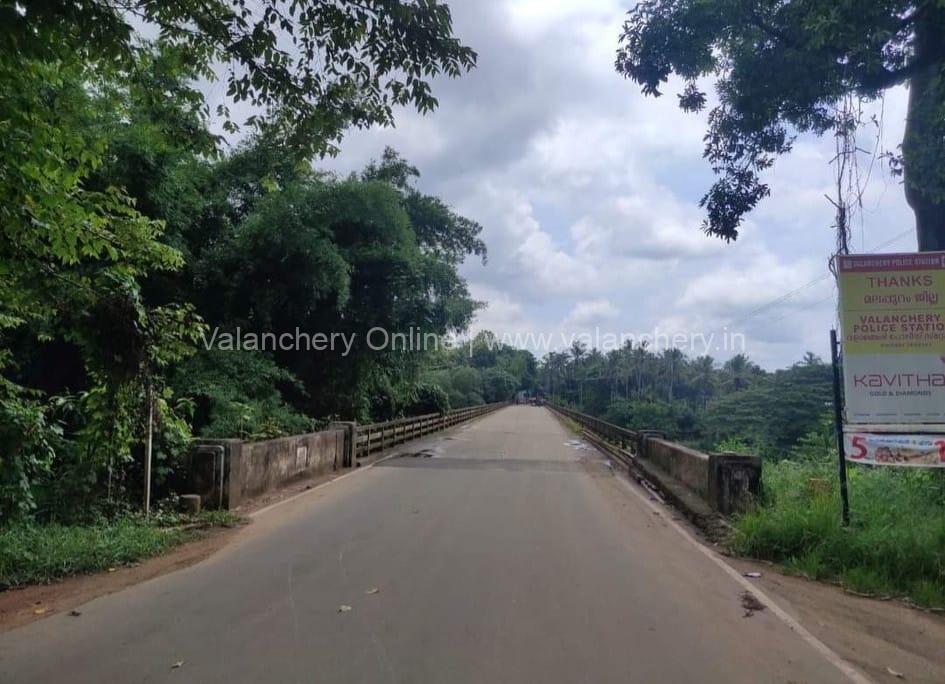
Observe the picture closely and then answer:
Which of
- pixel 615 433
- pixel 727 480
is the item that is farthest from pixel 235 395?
pixel 615 433

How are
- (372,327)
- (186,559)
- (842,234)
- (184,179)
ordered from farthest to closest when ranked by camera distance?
(372,327) → (184,179) → (842,234) → (186,559)

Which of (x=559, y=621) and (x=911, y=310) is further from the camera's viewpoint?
(x=911, y=310)

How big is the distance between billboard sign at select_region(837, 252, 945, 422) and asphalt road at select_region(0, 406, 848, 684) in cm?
259

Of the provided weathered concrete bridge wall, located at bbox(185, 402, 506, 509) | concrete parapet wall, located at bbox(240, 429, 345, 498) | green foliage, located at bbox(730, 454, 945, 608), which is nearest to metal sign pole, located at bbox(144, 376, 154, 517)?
weathered concrete bridge wall, located at bbox(185, 402, 506, 509)

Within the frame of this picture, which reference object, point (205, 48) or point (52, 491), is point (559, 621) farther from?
point (52, 491)

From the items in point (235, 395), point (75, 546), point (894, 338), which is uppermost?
point (894, 338)

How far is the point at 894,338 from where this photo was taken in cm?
791

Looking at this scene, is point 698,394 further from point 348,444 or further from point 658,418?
point 348,444

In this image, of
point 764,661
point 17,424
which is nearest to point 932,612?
point 764,661

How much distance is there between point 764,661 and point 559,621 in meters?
1.46

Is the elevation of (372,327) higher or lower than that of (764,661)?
higher

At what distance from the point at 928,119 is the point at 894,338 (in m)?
2.33

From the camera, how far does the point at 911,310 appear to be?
312 inches

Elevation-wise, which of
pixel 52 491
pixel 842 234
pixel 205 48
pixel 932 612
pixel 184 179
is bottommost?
pixel 932 612
